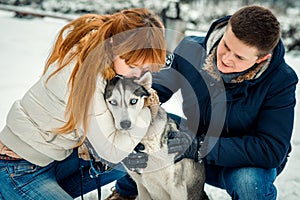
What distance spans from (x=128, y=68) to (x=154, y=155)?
581 millimetres

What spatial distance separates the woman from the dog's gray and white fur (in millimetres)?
55

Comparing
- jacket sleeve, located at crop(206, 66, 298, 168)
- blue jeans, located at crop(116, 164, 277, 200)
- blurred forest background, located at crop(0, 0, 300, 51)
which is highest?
jacket sleeve, located at crop(206, 66, 298, 168)

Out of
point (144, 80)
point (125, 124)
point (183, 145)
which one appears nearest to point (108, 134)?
point (125, 124)

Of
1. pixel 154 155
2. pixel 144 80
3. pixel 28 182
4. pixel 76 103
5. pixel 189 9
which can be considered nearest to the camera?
pixel 76 103

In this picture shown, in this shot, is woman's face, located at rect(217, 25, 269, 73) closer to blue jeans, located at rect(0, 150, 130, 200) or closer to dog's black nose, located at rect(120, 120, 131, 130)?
dog's black nose, located at rect(120, 120, 131, 130)

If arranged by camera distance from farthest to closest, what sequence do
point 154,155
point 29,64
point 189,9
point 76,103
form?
point 189,9 < point 29,64 < point 154,155 < point 76,103

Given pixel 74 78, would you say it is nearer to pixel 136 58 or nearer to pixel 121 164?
pixel 136 58

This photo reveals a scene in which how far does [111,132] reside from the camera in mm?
2039

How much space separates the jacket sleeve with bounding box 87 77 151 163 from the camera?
199 centimetres

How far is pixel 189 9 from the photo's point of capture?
31.9 feet

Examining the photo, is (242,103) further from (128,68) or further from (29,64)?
(29,64)

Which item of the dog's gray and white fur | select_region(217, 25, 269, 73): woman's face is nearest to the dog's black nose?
the dog's gray and white fur

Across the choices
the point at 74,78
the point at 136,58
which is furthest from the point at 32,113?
the point at 136,58

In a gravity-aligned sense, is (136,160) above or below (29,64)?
above
